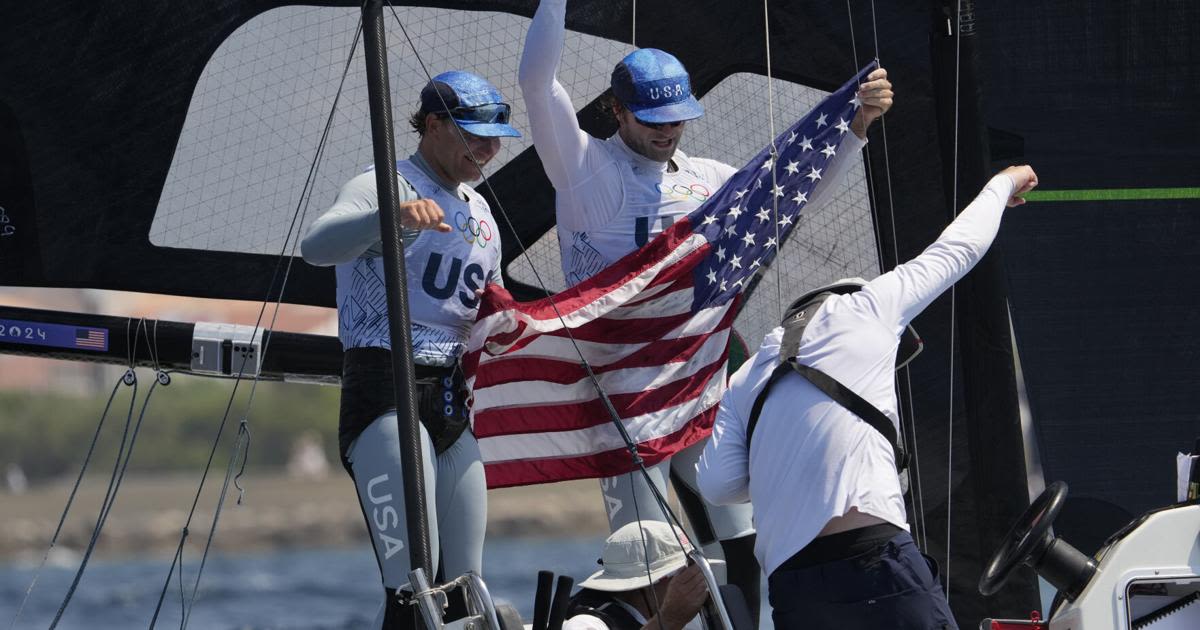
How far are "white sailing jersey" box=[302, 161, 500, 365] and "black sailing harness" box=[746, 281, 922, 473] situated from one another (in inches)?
24.5

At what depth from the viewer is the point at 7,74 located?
11.1 feet

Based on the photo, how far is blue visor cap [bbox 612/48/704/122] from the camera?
9.23ft

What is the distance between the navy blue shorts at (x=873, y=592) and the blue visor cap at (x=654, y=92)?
1.00 m

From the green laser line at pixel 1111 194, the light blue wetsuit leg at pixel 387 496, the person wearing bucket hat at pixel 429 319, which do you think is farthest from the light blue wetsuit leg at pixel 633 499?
the green laser line at pixel 1111 194

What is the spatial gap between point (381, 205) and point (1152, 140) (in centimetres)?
217

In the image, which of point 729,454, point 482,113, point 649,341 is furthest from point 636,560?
point 482,113

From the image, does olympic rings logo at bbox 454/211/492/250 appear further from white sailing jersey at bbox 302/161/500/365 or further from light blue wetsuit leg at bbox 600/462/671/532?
light blue wetsuit leg at bbox 600/462/671/532

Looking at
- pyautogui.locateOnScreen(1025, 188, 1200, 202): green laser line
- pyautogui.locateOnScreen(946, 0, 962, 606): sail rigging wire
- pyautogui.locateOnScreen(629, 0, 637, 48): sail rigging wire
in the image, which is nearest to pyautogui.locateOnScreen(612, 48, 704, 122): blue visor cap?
pyautogui.locateOnScreen(629, 0, 637, 48): sail rigging wire

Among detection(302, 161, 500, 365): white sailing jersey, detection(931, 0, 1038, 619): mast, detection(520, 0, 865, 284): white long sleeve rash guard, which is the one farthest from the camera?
detection(931, 0, 1038, 619): mast

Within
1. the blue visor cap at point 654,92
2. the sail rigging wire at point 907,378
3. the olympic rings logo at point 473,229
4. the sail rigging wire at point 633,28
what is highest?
the sail rigging wire at point 633,28

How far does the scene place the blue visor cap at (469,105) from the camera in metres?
2.62

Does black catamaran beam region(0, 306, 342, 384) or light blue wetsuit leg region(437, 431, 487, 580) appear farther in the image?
black catamaran beam region(0, 306, 342, 384)

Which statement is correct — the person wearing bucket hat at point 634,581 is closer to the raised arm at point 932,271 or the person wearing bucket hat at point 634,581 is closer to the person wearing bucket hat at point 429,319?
the person wearing bucket hat at point 429,319

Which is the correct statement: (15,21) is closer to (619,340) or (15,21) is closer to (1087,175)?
(619,340)
